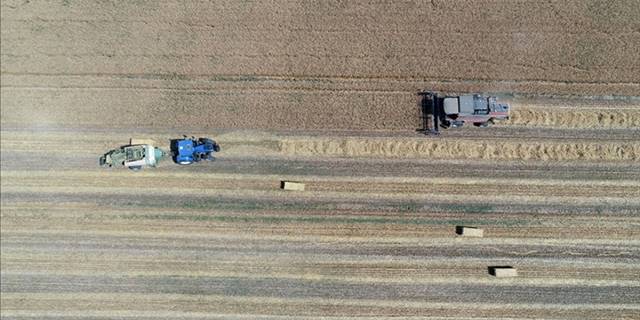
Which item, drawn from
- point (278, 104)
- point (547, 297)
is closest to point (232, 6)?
point (278, 104)

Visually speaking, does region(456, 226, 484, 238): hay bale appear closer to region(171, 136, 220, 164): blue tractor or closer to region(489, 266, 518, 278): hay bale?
region(489, 266, 518, 278): hay bale

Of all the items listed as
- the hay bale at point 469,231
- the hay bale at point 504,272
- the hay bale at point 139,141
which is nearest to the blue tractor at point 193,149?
the hay bale at point 139,141

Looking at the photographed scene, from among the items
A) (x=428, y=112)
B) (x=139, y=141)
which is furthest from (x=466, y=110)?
(x=139, y=141)

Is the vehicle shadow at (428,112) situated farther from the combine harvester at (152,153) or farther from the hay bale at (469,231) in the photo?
the combine harvester at (152,153)

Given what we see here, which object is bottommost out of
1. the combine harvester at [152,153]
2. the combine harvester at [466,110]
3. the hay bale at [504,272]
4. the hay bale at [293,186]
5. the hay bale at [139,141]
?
the hay bale at [504,272]

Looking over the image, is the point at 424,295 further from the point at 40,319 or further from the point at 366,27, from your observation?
the point at 40,319

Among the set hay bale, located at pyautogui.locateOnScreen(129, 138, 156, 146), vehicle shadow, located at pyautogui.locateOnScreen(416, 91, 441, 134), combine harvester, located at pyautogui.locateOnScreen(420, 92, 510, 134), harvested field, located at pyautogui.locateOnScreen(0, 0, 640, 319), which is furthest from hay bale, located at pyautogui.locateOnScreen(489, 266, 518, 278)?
hay bale, located at pyautogui.locateOnScreen(129, 138, 156, 146)
